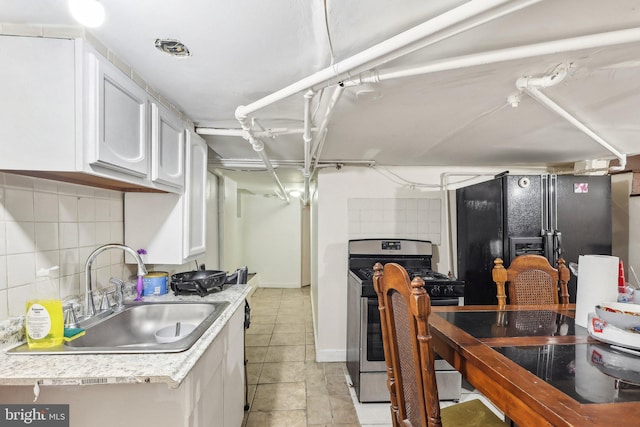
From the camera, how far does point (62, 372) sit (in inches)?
39.8

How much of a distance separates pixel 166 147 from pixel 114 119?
0.47 m

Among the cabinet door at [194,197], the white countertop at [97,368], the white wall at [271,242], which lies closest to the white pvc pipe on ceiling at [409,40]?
the cabinet door at [194,197]

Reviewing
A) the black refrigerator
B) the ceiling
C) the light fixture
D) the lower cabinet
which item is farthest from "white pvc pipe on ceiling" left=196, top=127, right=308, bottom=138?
the black refrigerator

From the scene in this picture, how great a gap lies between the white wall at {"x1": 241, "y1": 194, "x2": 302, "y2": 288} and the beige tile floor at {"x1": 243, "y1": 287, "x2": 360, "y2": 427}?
2.04m

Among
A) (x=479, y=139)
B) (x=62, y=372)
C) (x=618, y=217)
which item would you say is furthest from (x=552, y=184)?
(x=62, y=372)

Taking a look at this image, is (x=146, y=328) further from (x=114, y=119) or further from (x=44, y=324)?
(x=114, y=119)

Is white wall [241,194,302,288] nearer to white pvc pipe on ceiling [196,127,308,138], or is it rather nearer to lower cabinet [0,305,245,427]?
white pvc pipe on ceiling [196,127,308,138]

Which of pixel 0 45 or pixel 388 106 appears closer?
pixel 0 45

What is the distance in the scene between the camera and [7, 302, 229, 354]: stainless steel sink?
1180mm

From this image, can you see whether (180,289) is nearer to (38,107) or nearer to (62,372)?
(62,372)

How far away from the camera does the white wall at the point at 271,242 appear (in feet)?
21.0

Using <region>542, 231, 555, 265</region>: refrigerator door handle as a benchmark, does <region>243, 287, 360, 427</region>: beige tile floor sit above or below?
below

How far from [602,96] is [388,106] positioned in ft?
3.56

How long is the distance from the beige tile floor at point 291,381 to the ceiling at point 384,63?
2.00m
